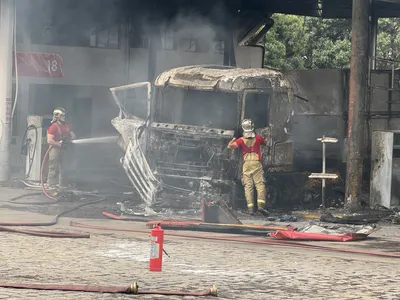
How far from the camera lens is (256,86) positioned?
15570 millimetres

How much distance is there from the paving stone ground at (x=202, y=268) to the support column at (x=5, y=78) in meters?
7.07

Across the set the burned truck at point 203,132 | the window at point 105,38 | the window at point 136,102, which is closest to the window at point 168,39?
the window at point 105,38

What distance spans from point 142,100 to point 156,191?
3936mm

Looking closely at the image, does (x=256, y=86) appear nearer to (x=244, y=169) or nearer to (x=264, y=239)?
(x=244, y=169)

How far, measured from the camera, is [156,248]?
8.92m

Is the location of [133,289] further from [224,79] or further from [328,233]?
[224,79]

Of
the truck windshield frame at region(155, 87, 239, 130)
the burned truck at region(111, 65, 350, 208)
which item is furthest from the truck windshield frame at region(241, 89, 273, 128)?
the truck windshield frame at region(155, 87, 239, 130)

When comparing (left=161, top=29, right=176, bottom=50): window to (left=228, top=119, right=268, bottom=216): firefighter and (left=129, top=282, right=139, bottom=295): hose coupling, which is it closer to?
(left=228, top=119, right=268, bottom=216): firefighter

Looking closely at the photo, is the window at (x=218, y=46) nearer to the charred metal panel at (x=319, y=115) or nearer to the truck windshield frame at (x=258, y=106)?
the charred metal panel at (x=319, y=115)

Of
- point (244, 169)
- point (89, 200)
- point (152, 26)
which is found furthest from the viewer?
point (152, 26)

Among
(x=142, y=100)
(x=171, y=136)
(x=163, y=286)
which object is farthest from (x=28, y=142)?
(x=163, y=286)

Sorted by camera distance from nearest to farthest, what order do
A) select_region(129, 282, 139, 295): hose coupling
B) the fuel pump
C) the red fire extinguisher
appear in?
select_region(129, 282, 139, 295): hose coupling < the red fire extinguisher < the fuel pump

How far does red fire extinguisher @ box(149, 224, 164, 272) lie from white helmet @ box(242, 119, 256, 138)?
6.23 meters

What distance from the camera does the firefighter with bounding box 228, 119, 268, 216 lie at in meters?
15.0
